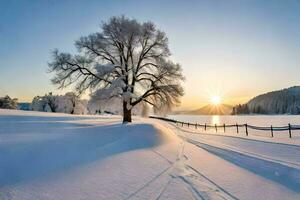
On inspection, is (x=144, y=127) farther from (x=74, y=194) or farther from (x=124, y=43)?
(x=74, y=194)

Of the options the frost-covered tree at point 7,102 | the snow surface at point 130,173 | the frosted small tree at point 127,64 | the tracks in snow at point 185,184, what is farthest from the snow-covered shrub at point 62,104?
the tracks in snow at point 185,184

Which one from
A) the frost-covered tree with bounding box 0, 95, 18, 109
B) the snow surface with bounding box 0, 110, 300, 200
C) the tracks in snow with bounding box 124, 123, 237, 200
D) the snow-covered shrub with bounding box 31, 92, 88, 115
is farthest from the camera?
the snow-covered shrub with bounding box 31, 92, 88, 115

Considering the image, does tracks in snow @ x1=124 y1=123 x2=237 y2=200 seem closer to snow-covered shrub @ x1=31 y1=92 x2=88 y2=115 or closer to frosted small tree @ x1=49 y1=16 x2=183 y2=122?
frosted small tree @ x1=49 y1=16 x2=183 y2=122

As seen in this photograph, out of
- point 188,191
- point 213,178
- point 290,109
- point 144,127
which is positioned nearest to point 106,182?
point 188,191

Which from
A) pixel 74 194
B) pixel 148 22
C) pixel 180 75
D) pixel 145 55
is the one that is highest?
pixel 148 22

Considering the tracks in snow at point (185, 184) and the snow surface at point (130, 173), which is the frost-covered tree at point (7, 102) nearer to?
the snow surface at point (130, 173)

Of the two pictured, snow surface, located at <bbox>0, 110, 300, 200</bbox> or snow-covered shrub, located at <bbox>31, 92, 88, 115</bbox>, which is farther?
snow-covered shrub, located at <bbox>31, 92, 88, 115</bbox>

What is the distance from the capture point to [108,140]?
16.5m

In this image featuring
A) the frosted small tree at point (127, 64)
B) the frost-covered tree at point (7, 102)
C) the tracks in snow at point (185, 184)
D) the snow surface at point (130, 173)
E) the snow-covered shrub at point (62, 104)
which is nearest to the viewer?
the tracks in snow at point (185, 184)

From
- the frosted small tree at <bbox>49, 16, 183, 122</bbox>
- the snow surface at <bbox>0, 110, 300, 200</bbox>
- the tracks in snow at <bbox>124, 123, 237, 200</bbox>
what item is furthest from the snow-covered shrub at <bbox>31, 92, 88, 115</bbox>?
the tracks in snow at <bbox>124, 123, 237, 200</bbox>

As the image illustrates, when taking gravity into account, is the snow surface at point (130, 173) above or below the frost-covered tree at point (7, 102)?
below

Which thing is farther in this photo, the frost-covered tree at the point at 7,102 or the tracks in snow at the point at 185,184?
the frost-covered tree at the point at 7,102

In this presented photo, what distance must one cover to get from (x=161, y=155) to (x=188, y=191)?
5.88 metres

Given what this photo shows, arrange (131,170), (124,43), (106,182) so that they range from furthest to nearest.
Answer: (124,43) → (131,170) → (106,182)
